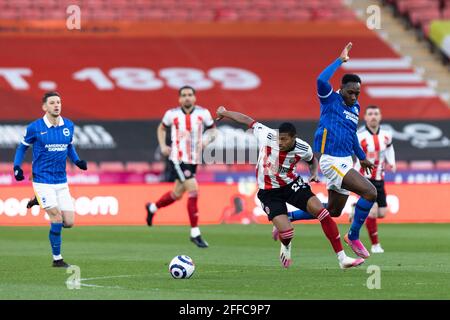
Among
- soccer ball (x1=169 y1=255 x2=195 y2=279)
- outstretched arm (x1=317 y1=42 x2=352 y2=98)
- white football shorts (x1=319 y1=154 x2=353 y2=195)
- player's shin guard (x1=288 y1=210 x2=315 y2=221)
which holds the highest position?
outstretched arm (x1=317 y1=42 x2=352 y2=98)

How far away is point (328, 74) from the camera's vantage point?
1316cm

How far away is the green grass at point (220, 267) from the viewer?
36.1ft

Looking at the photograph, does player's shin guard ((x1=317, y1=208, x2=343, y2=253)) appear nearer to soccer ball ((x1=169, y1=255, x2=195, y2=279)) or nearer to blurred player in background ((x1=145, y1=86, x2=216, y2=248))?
soccer ball ((x1=169, y1=255, x2=195, y2=279))

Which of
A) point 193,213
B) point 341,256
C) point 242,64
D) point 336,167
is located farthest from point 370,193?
point 242,64

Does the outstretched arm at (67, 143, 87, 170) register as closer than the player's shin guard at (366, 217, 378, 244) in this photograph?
Yes

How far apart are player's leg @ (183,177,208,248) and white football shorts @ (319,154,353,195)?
3990 mm

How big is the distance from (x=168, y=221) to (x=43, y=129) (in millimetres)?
10566

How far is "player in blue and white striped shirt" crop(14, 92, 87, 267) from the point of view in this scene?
1410cm

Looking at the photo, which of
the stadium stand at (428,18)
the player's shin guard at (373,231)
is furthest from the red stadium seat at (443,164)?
the player's shin guard at (373,231)

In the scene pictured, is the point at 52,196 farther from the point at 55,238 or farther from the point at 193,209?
the point at 193,209

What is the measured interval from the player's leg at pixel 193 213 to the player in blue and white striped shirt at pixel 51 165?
3.74 m

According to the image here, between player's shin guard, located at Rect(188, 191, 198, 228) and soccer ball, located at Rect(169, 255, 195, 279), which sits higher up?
player's shin guard, located at Rect(188, 191, 198, 228)

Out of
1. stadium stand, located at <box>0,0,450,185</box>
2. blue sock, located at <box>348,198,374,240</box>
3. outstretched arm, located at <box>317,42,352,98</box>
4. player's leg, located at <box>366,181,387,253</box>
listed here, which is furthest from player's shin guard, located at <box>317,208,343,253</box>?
stadium stand, located at <box>0,0,450,185</box>

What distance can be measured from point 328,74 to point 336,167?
1.36 metres
